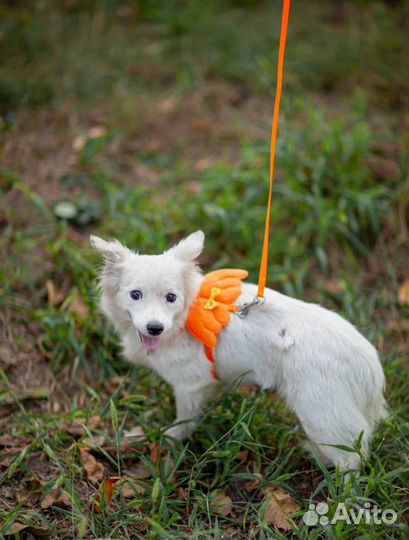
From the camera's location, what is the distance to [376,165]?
5148 mm

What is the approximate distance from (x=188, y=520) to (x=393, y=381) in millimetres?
1644

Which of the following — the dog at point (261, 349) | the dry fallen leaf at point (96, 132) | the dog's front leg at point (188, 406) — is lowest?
the dog's front leg at point (188, 406)

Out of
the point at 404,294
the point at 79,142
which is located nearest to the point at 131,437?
the point at 404,294

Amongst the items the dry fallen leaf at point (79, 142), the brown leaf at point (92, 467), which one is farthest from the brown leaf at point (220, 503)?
the dry fallen leaf at point (79, 142)

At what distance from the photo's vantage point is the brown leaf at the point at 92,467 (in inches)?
123

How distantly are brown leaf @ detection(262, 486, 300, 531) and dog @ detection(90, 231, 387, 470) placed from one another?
31cm

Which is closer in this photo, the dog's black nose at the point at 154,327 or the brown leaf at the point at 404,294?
the dog's black nose at the point at 154,327

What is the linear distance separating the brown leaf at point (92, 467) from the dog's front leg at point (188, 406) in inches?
16.9

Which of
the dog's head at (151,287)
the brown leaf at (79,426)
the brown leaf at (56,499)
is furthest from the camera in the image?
the brown leaf at (79,426)

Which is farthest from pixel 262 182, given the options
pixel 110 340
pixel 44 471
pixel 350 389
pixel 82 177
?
pixel 44 471

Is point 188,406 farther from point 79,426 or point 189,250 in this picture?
point 189,250

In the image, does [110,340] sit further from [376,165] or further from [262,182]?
[376,165]

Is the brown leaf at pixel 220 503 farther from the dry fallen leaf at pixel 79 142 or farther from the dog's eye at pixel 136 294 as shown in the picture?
the dry fallen leaf at pixel 79 142

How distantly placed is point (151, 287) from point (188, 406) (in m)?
0.81
